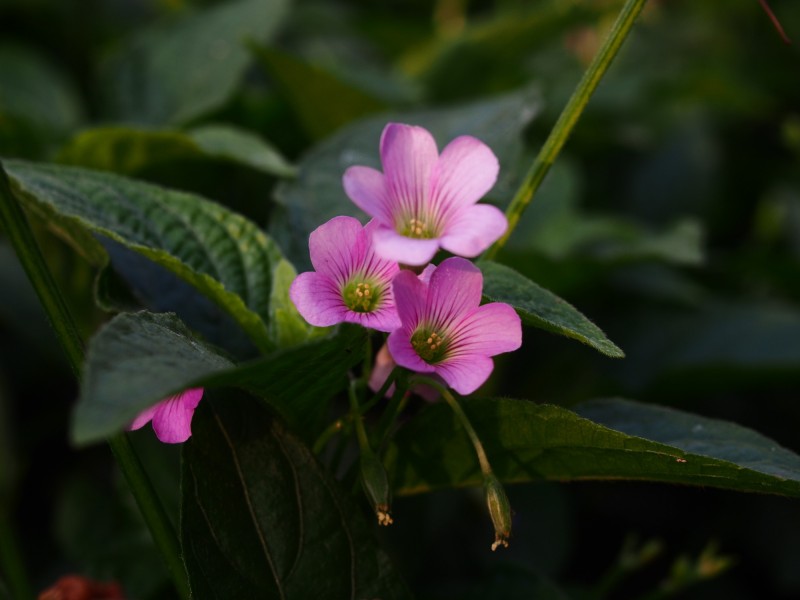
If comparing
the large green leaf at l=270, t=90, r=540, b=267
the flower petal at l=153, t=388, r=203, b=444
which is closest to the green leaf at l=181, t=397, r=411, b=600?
the flower petal at l=153, t=388, r=203, b=444

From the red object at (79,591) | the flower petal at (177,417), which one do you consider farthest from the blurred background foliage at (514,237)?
the flower petal at (177,417)

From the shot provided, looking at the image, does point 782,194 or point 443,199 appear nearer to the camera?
point 443,199

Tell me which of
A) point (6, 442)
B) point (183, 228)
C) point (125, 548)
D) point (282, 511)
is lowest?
point (125, 548)

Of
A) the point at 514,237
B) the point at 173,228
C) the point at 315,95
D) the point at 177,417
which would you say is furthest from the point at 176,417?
the point at 514,237

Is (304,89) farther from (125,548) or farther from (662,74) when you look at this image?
(662,74)

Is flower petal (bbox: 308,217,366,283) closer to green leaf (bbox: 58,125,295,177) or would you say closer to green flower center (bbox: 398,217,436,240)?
green flower center (bbox: 398,217,436,240)

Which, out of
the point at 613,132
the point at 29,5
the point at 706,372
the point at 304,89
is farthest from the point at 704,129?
the point at 29,5

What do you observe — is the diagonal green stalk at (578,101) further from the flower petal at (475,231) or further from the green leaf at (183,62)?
the green leaf at (183,62)
